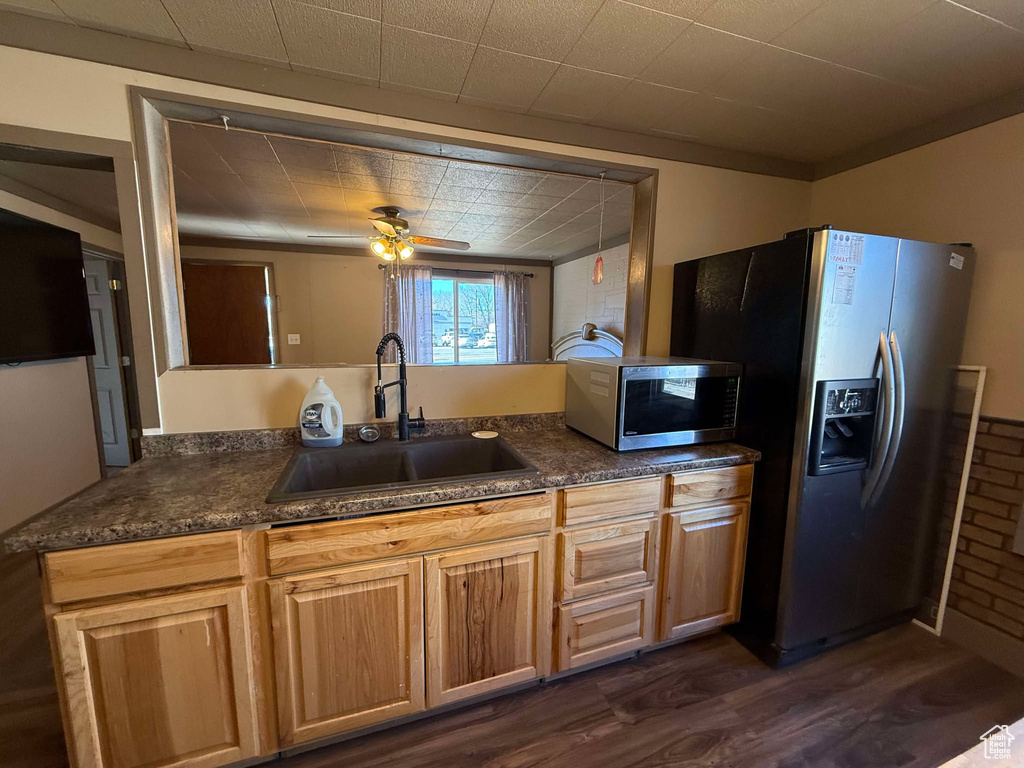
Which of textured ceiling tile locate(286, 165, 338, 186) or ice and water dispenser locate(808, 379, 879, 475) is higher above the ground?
textured ceiling tile locate(286, 165, 338, 186)

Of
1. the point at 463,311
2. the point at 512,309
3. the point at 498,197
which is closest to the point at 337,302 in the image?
the point at 463,311

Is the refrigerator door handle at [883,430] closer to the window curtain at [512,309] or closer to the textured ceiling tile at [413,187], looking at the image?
the textured ceiling tile at [413,187]

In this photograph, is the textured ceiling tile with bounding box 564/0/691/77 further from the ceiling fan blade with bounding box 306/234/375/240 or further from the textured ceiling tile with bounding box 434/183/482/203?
the ceiling fan blade with bounding box 306/234/375/240

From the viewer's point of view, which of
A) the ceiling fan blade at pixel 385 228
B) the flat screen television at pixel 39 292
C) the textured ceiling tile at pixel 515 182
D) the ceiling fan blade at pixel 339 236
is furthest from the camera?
the ceiling fan blade at pixel 339 236

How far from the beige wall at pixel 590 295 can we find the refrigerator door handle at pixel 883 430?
4.67 ft

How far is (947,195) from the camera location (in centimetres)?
179

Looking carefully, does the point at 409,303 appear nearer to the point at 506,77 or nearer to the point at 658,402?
the point at 506,77

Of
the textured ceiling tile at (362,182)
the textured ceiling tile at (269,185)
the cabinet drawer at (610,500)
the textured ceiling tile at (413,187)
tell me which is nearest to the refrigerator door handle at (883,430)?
the cabinet drawer at (610,500)

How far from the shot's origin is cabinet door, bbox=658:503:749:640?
160 centimetres

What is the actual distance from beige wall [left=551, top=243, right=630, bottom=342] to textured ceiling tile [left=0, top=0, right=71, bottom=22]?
250 centimetres

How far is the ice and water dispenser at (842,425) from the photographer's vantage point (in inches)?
58.6

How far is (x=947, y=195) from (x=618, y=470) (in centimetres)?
193

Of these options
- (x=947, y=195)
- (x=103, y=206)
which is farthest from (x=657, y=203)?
(x=103, y=206)

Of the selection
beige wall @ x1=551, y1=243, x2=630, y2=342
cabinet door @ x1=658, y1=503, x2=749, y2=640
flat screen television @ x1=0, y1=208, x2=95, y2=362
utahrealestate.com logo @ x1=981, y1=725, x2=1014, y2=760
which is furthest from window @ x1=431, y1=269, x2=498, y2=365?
utahrealestate.com logo @ x1=981, y1=725, x2=1014, y2=760
